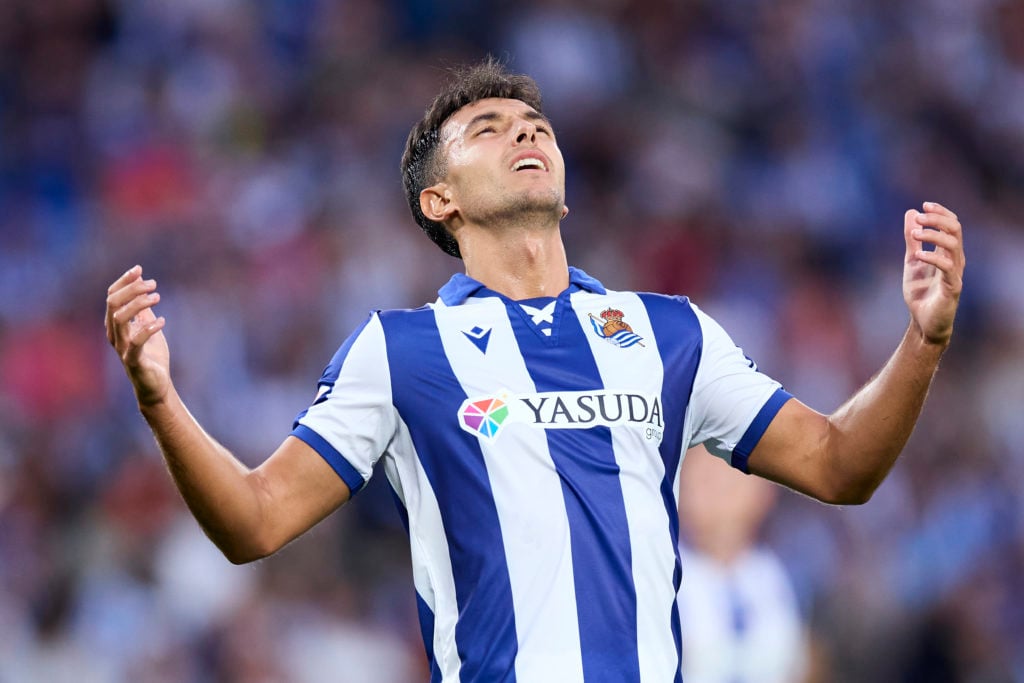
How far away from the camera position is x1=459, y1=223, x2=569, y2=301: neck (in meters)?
3.79

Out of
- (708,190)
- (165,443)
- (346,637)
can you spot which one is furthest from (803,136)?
(165,443)

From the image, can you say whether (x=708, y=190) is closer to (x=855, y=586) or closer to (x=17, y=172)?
(x=855, y=586)

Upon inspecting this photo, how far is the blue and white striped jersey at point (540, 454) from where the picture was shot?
3.18m

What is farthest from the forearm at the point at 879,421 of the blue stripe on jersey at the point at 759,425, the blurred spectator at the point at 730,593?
the blurred spectator at the point at 730,593

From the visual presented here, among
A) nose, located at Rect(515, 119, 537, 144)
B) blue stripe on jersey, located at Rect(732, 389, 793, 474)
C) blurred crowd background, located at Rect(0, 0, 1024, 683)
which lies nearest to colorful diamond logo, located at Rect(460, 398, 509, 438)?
blue stripe on jersey, located at Rect(732, 389, 793, 474)

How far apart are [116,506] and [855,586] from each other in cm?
392

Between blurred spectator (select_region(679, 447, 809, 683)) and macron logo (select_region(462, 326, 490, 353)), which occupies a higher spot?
macron logo (select_region(462, 326, 490, 353))

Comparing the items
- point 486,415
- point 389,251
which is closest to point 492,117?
point 486,415

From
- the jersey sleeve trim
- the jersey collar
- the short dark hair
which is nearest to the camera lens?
the jersey sleeve trim

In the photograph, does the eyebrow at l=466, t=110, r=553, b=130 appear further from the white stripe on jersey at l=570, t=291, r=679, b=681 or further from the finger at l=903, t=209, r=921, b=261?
the finger at l=903, t=209, r=921, b=261

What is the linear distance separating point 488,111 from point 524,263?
48 cm

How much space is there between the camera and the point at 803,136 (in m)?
10.4

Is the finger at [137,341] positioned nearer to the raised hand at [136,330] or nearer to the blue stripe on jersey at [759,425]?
the raised hand at [136,330]

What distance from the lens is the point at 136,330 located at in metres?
3.03
